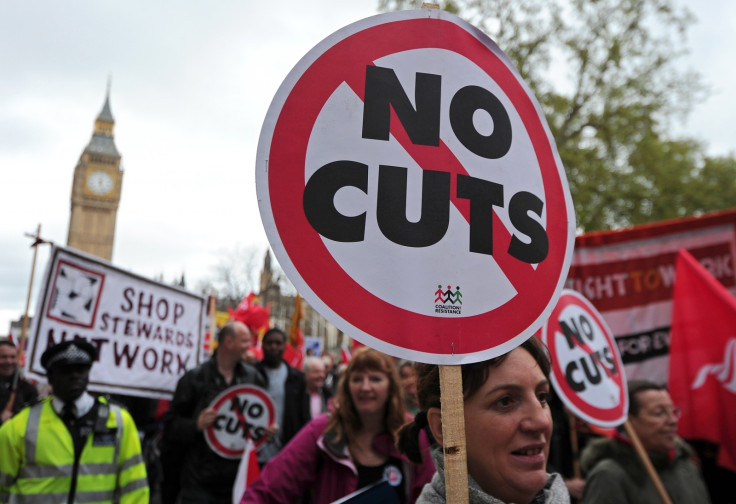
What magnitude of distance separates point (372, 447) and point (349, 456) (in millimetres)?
226

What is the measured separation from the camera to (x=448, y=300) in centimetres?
140

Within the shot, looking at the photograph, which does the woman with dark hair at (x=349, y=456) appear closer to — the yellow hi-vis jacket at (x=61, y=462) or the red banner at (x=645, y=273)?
the yellow hi-vis jacket at (x=61, y=462)

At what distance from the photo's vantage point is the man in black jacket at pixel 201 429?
14.4 feet

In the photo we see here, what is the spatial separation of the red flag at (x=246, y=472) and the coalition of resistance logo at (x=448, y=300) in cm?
331

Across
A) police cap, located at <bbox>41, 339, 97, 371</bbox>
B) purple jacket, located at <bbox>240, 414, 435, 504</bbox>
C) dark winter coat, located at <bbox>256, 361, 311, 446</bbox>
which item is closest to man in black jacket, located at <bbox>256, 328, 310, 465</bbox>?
dark winter coat, located at <bbox>256, 361, 311, 446</bbox>

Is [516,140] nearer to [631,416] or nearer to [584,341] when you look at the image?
[584,341]

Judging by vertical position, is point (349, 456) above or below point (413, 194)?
below

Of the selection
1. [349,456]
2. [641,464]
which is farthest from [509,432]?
[641,464]

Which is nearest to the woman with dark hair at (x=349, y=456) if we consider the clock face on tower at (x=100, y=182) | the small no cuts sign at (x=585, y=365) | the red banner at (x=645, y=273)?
the small no cuts sign at (x=585, y=365)

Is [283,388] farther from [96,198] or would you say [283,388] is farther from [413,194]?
[96,198]

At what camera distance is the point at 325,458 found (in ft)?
9.05

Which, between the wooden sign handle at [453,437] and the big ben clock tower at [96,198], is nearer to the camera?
the wooden sign handle at [453,437]

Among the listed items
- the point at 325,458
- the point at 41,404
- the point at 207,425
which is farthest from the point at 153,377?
the point at 325,458

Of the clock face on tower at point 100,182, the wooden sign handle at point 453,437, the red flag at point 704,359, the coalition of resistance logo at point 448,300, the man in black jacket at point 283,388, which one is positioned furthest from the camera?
the clock face on tower at point 100,182
